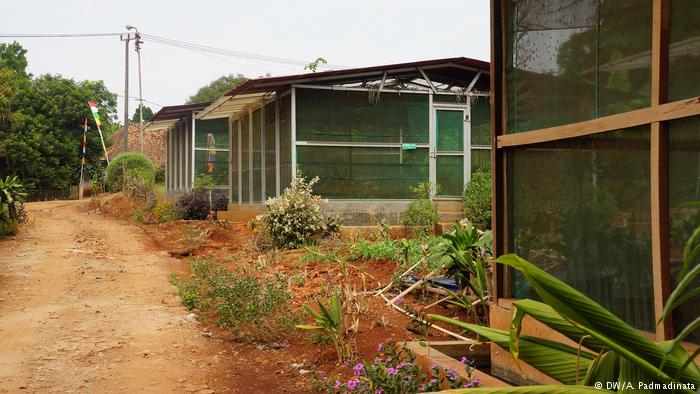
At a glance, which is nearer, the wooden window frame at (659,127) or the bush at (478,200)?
the wooden window frame at (659,127)

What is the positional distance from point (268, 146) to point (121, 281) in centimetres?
650

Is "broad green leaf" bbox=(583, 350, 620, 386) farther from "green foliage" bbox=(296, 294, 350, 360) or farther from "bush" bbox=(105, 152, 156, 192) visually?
"bush" bbox=(105, 152, 156, 192)

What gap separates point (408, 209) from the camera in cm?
1352

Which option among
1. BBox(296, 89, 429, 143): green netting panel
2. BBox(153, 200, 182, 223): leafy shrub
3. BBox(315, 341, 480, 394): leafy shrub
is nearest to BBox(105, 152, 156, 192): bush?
BBox(153, 200, 182, 223): leafy shrub

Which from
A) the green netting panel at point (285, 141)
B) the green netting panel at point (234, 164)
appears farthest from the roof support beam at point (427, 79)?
the green netting panel at point (234, 164)

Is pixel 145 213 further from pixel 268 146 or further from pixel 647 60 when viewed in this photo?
pixel 647 60

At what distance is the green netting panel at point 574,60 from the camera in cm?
327

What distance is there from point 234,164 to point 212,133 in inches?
172

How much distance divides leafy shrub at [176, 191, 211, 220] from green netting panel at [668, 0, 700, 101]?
671 inches

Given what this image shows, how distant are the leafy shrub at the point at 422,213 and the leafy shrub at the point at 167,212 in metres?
8.06

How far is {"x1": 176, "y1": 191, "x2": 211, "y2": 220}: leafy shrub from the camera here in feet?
62.2

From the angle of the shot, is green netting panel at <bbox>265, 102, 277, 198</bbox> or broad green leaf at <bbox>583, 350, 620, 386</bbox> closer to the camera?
broad green leaf at <bbox>583, 350, 620, 386</bbox>

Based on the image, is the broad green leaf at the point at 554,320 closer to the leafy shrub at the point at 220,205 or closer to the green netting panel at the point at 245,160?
the green netting panel at the point at 245,160

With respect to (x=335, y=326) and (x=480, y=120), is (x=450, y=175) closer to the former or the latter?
(x=480, y=120)
